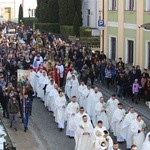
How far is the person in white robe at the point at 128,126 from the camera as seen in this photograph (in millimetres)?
18211

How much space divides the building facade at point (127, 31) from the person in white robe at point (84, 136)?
12429 millimetres

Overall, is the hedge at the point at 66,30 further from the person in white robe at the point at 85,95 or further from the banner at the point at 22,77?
the person in white robe at the point at 85,95

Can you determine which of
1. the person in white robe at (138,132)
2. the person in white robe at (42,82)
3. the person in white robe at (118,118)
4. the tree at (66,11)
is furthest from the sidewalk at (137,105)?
the tree at (66,11)

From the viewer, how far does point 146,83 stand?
2400 cm

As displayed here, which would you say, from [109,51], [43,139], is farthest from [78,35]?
[43,139]

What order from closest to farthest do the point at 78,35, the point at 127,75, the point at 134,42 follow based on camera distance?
the point at 127,75, the point at 134,42, the point at 78,35

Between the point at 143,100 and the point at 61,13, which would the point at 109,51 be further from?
the point at 61,13

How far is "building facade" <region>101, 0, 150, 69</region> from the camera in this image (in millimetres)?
29680

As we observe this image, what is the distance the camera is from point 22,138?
19469 millimetres

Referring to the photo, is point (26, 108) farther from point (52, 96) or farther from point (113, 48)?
point (113, 48)

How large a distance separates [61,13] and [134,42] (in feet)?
86.6

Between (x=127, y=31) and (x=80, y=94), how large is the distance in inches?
391

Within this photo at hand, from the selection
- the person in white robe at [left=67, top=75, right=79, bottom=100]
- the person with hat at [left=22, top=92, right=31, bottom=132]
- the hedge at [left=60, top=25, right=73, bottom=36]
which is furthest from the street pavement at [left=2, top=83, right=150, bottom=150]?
the hedge at [left=60, top=25, right=73, bottom=36]

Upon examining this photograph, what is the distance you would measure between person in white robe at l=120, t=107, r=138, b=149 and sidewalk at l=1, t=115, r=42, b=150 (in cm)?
304
